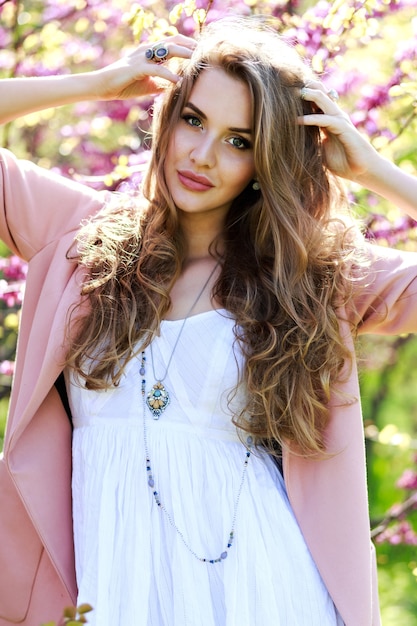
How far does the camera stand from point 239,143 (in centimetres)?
247

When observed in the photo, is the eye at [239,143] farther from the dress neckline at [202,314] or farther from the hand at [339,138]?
the dress neckline at [202,314]

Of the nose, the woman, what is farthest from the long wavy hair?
the nose

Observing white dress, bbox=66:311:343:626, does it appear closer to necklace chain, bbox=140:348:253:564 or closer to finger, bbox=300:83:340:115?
necklace chain, bbox=140:348:253:564

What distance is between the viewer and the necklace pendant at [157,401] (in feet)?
7.60

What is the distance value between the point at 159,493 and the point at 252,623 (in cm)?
38

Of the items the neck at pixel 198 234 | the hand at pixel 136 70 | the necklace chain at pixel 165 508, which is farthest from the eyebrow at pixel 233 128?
the necklace chain at pixel 165 508

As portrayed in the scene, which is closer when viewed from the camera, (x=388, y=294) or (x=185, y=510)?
(x=185, y=510)

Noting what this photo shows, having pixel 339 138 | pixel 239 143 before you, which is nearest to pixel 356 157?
pixel 339 138

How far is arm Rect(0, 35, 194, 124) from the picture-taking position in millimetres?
2455

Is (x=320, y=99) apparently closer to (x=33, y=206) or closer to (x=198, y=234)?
(x=198, y=234)

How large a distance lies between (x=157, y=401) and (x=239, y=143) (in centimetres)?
72

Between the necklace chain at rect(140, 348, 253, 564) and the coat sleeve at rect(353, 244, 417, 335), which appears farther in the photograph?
the coat sleeve at rect(353, 244, 417, 335)

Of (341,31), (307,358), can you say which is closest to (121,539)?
(307,358)

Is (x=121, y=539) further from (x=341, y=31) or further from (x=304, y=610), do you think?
(x=341, y=31)
